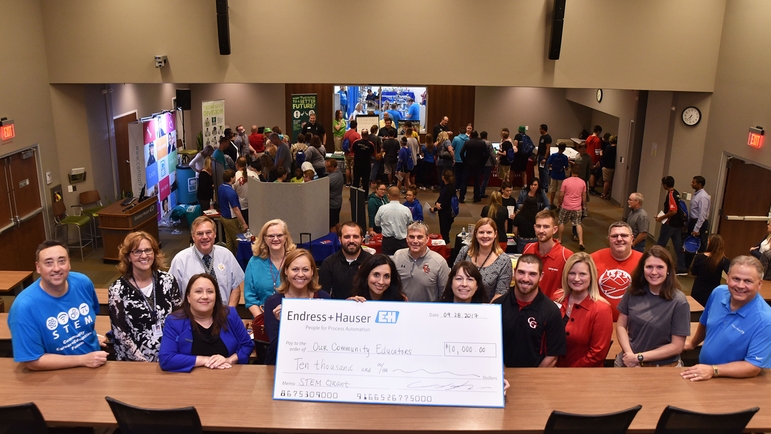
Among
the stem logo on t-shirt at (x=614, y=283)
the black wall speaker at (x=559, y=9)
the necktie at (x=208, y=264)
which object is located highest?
the black wall speaker at (x=559, y=9)

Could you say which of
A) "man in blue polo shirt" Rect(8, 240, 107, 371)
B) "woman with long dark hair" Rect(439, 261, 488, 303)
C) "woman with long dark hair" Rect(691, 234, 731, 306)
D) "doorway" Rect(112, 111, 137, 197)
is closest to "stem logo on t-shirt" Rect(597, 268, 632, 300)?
"woman with long dark hair" Rect(439, 261, 488, 303)

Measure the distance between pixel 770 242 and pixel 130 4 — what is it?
341 inches

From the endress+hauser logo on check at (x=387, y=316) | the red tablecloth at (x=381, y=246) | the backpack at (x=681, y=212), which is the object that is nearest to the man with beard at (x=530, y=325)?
the endress+hauser logo on check at (x=387, y=316)

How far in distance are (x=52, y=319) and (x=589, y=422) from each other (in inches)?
117

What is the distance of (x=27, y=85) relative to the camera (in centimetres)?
895

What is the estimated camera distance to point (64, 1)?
370 inches

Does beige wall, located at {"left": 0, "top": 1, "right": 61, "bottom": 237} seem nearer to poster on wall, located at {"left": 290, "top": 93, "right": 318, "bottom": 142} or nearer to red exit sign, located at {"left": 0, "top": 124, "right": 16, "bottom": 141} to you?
red exit sign, located at {"left": 0, "top": 124, "right": 16, "bottom": 141}

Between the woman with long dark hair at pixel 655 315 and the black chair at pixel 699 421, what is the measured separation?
0.80m

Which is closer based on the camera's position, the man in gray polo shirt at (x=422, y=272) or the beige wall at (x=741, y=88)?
the man in gray polo shirt at (x=422, y=272)

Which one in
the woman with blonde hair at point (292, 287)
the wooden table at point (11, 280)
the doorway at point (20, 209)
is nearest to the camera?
the woman with blonde hair at point (292, 287)

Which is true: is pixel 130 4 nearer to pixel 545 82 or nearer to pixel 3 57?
pixel 3 57

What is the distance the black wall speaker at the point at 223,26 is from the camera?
929 cm

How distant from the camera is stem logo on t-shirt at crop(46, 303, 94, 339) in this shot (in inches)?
149

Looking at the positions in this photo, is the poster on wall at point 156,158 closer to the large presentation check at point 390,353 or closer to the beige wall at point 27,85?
the beige wall at point 27,85
